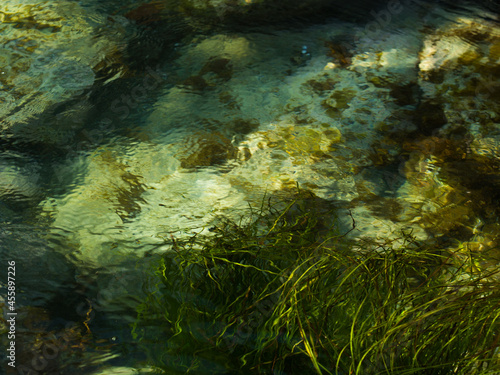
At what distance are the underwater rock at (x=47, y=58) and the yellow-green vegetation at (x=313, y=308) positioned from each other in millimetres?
1140

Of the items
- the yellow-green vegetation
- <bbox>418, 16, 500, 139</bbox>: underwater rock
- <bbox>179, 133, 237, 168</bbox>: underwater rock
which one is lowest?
the yellow-green vegetation

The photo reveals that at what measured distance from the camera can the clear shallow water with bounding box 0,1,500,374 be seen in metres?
1.78

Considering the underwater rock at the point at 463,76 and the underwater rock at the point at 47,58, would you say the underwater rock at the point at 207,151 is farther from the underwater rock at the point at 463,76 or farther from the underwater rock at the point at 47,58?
the underwater rock at the point at 463,76

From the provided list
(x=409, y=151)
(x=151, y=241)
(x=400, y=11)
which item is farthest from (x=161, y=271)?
(x=400, y=11)

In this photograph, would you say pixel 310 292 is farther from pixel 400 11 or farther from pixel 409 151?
pixel 400 11

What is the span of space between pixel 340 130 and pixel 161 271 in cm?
119

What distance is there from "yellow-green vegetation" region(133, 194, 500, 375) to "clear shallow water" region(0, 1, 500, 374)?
117 mm

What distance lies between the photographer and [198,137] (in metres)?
2.25

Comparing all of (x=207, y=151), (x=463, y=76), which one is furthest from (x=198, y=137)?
(x=463, y=76)

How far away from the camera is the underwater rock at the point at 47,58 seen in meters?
2.34

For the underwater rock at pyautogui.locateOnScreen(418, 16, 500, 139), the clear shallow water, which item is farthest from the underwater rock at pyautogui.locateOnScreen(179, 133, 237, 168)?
the underwater rock at pyautogui.locateOnScreen(418, 16, 500, 139)

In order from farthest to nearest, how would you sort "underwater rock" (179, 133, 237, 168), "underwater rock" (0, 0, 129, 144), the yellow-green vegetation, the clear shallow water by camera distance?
1. "underwater rock" (0, 0, 129, 144)
2. "underwater rock" (179, 133, 237, 168)
3. the clear shallow water
4. the yellow-green vegetation

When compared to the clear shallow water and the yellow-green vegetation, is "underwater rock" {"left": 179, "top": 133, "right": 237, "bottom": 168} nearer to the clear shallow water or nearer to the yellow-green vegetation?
the clear shallow water

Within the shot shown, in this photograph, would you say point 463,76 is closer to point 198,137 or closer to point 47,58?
point 198,137
